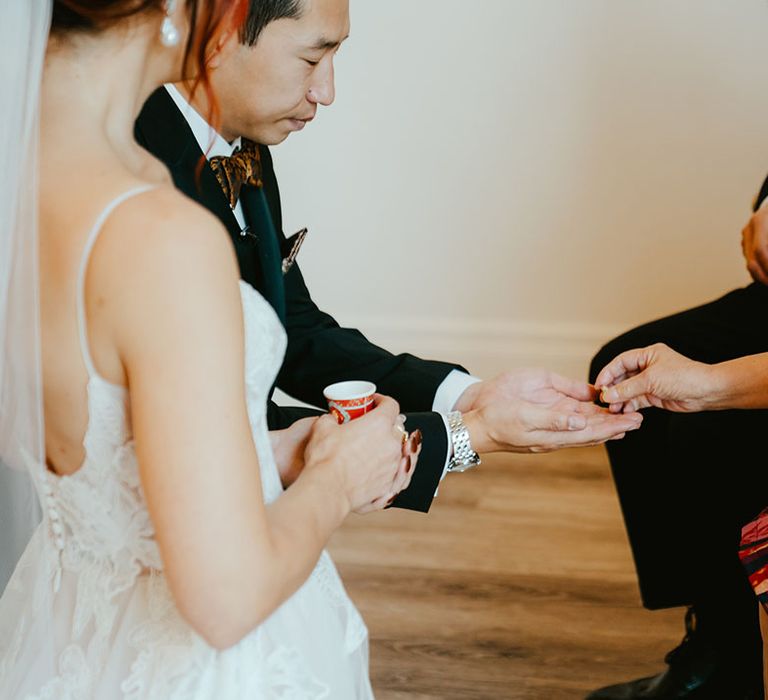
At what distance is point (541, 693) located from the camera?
2102mm

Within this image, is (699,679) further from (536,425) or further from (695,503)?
(536,425)

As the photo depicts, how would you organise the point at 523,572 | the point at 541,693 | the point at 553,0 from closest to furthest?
1. the point at 541,693
2. the point at 523,572
3. the point at 553,0

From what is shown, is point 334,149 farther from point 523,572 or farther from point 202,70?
point 202,70

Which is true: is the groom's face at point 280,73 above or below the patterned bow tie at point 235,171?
above

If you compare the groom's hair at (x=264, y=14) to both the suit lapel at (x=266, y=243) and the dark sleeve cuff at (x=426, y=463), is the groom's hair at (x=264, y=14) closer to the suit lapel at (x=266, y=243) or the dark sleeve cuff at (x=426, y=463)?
the suit lapel at (x=266, y=243)

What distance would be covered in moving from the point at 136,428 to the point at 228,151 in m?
1.10

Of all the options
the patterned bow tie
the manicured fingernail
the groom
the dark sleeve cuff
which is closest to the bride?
the manicured fingernail

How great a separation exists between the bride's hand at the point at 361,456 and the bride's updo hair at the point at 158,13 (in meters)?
0.43

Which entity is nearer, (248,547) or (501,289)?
(248,547)

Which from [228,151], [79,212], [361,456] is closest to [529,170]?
[228,151]

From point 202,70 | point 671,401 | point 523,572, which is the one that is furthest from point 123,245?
point 523,572

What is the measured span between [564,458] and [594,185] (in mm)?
903

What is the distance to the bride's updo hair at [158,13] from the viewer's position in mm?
922

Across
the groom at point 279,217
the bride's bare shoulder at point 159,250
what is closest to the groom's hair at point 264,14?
the groom at point 279,217
